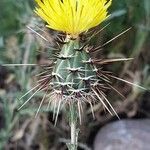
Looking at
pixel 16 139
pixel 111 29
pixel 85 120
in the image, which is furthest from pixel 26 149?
pixel 111 29

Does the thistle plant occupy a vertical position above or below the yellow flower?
below

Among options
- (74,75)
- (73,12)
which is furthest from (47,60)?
(73,12)

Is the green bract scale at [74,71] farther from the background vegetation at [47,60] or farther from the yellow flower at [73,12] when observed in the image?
the background vegetation at [47,60]

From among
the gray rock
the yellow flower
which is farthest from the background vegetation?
the yellow flower

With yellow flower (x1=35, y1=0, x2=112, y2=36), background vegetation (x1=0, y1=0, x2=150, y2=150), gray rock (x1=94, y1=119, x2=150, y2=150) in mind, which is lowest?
gray rock (x1=94, y1=119, x2=150, y2=150)

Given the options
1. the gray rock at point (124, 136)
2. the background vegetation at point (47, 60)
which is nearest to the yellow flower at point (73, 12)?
the background vegetation at point (47, 60)

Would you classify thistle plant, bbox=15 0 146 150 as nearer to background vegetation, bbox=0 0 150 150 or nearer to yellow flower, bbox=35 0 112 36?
yellow flower, bbox=35 0 112 36

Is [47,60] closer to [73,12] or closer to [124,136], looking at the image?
[124,136]
